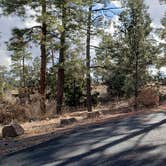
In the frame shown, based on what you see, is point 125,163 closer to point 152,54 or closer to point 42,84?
point 42,84

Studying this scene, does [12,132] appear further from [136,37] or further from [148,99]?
[136,37]

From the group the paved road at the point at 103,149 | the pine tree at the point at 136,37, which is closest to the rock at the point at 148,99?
the pine tree at the point at 136,37

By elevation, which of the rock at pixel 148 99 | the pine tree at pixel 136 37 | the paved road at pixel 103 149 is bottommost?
the paved road at pixel 103 149

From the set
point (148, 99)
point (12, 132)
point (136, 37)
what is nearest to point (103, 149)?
point (12, 132)

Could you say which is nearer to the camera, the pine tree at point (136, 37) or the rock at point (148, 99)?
the rock at point (148, 99)

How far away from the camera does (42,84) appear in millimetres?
28797

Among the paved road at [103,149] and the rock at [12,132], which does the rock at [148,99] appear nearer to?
the rock at [12,132]

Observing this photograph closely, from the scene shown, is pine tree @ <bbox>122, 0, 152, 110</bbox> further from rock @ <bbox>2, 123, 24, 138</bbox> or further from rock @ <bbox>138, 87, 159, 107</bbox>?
rock @ <bbox>2, 123, 24, 138</bbox>

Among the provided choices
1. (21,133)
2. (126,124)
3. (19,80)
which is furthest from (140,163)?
(19,80)

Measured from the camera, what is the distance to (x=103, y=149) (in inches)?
347

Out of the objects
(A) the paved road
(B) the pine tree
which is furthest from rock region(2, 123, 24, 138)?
(B) the pine tree

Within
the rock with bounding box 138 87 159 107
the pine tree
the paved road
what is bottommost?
the paved road

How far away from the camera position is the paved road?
7910mm

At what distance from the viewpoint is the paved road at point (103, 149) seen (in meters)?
7.91
